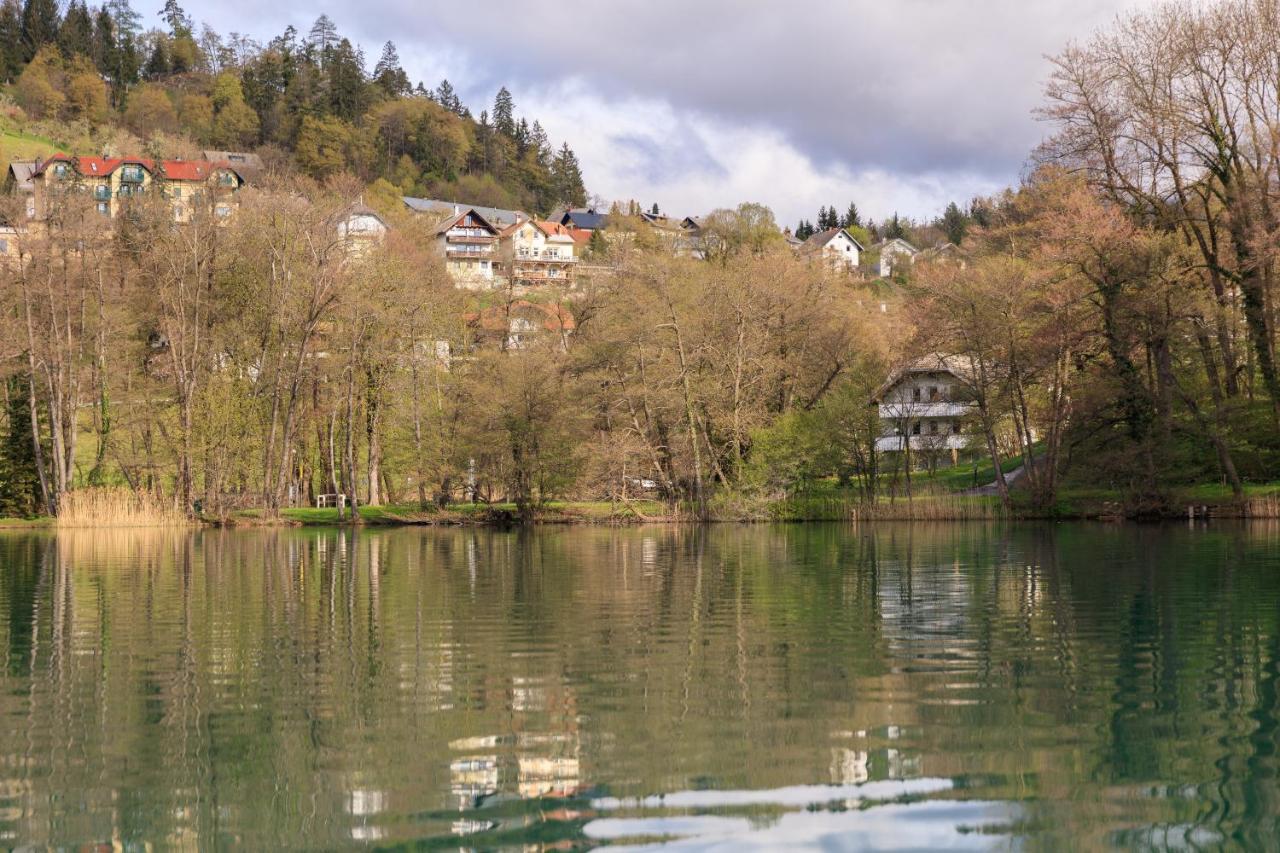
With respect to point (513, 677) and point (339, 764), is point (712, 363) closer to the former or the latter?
point (513, 677)

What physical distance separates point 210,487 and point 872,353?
3173 centimetres

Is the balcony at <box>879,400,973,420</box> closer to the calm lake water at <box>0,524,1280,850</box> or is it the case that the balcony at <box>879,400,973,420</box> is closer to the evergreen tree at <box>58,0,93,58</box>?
the calm lake water at <box>0,524,1280,850</box>

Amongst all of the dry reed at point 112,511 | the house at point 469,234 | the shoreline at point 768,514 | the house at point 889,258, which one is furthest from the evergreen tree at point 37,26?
the dry reed at point 112,511

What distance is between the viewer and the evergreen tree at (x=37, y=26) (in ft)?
610

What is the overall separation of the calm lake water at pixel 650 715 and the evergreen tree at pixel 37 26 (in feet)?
623

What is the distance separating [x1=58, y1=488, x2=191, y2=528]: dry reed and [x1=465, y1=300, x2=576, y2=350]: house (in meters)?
20.7

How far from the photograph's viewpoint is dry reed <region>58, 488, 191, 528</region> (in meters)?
49.5

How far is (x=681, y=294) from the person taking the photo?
57125mm

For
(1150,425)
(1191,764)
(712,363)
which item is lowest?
(1191,764)

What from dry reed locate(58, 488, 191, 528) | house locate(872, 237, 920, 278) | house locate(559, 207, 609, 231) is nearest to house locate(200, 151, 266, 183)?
house locate(559, 207, 609, 231)

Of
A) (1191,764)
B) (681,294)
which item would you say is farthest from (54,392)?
(1191,764)

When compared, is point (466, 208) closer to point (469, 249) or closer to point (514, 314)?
point (469, 249)

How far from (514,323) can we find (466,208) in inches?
4269

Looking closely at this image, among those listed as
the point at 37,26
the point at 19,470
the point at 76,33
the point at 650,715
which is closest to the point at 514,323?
→ the point at 19,470
